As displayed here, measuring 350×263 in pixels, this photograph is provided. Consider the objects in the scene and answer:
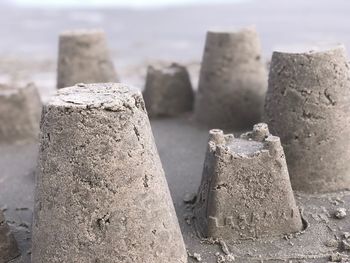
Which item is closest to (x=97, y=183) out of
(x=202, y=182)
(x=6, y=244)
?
(x=6, y=244)

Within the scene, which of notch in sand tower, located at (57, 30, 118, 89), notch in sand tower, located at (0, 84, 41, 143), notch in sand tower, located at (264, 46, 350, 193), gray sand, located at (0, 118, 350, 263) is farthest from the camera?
notch in sand tower, located at (57, 30, 118, 89)

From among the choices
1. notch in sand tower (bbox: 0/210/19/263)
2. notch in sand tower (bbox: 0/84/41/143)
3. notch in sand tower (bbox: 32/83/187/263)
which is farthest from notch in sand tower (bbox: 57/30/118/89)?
notch in sand tower (bbox: 32/83/187/263)

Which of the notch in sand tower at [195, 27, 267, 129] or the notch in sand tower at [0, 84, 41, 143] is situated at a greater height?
the notch in sand tower at [195, 27, 267, 129]

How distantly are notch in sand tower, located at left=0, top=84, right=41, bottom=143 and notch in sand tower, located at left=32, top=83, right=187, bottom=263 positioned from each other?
3.02m

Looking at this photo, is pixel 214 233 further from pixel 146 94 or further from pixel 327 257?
pixel 146 94

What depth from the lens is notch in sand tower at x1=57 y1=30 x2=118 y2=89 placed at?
583 cm

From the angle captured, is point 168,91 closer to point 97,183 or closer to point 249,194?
point 249,194

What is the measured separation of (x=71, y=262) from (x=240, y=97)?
3.19m

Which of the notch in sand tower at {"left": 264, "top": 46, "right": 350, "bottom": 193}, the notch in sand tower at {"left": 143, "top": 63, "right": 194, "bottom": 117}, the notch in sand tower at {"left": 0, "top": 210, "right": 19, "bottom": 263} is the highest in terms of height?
the notch in sand tower at {"left": 264, "top": 46, "right": 350, "bottom": 193}

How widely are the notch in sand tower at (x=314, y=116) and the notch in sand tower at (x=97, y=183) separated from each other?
1.44m

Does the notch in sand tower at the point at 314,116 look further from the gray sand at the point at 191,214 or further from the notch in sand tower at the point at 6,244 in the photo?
the notch in sand tower at the point at 6,244

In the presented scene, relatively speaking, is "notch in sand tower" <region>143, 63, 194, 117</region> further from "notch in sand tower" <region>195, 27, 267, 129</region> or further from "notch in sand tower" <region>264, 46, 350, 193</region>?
"notch in sand tower" <region>264, 46, 350, 193</region>

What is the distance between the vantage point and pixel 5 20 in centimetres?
1838

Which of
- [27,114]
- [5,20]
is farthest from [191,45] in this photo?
[5,20]
